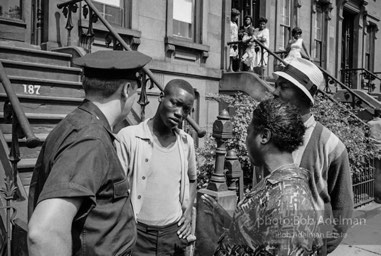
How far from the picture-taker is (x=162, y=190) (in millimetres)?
3139

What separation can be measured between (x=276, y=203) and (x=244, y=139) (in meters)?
5.37

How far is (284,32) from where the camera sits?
15336mm

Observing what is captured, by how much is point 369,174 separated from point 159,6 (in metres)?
→ 6.54

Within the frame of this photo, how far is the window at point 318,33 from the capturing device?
17250mm

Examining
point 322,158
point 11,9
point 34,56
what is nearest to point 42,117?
point 34,56

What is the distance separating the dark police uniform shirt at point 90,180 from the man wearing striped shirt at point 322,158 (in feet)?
4.45

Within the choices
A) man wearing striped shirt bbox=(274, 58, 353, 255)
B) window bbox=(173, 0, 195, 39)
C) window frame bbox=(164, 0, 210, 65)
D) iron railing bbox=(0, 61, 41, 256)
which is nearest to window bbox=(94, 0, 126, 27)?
window frame bbox=(164, 0, 210, 65)

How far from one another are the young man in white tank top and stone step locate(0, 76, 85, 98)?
3308mm

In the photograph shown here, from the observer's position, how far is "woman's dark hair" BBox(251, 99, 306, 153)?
6.31 ft

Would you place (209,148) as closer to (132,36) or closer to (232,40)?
(132,36)

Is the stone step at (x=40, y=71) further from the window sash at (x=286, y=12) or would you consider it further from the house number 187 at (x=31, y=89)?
the window sash at (x=286, y=12)

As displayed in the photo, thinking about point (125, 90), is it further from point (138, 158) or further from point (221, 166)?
point (221, 166)

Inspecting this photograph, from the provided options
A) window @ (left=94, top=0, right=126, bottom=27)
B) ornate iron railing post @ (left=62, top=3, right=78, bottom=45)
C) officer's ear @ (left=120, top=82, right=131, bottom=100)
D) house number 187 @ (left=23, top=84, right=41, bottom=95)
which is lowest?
officer's ear @ (left=120, top=82, right=131, bottom=100)

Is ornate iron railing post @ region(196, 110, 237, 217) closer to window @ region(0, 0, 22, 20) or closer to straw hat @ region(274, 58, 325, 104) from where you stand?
straw hat @ region(274, 58, 325, 104)
